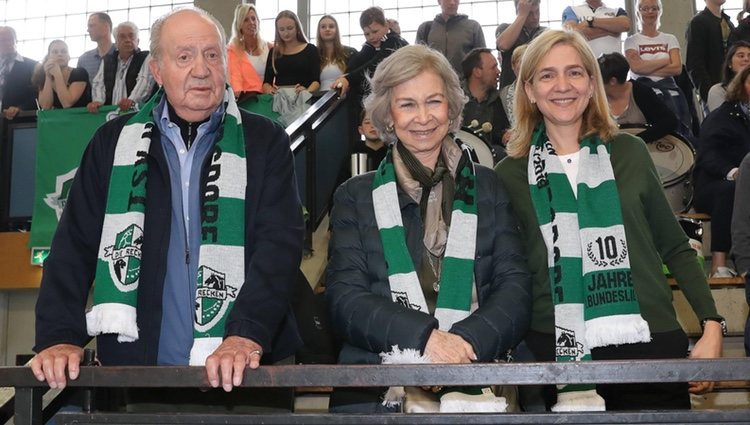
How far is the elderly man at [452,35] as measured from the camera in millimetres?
8148

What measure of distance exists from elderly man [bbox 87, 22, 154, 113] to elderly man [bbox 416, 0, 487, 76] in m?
2.39

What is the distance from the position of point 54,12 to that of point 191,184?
11876mm

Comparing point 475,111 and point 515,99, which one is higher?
point 475,111

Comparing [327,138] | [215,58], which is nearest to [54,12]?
[327,138]

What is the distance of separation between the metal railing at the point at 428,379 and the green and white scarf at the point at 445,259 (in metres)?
0.62

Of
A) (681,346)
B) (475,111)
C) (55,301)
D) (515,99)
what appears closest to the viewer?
(55,301)

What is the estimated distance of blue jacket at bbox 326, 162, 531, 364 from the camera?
238cm

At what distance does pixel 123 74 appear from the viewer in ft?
28.0

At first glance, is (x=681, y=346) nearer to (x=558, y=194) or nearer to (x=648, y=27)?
(x=558, y=194)

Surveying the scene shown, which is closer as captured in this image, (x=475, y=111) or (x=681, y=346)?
(x=681, y=346)

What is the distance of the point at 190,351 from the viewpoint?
247cm

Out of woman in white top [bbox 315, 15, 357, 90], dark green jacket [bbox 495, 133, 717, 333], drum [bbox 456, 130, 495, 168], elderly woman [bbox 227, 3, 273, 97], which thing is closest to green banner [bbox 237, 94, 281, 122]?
elderly woman [bbox 227, 3, 273, 97]

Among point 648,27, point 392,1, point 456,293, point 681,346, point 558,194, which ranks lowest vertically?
point 681,346

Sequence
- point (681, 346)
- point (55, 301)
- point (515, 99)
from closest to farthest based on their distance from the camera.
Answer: point (55, 301), point (681, 346), point (515, 99)
